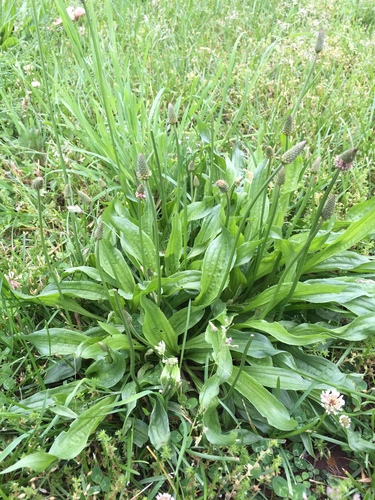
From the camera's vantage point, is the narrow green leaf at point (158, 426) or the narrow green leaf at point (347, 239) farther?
the narrow green leaf at point (347, 239)

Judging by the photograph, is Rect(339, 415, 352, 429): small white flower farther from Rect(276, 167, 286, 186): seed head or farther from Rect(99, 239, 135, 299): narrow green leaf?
Rect(99, 239, 135, 299): narrow green leaf

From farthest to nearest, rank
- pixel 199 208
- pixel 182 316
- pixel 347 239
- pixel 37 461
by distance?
pixel 199 208
pixel 347 239
pixel 182 316
pixel 37 461

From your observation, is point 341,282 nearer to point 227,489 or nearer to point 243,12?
point 227,489

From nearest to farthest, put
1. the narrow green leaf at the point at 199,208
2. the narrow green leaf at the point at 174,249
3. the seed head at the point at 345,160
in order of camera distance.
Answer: the seed head at the point at 345,160 < the narrow green leaf at the point at 174,249 < the narrow green leaf at the point at 199,208

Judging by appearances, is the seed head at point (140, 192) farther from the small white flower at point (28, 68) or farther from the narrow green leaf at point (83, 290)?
the small white flower at point (28, 68)

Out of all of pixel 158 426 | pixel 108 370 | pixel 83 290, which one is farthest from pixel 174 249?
pixel 158 426

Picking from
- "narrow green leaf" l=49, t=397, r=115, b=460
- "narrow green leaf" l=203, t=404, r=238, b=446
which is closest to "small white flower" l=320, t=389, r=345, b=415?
"narrow green leaf" l=203, t=404, r=238, b=446

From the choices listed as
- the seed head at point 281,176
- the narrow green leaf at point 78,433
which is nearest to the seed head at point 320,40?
the seed head at point 281,176

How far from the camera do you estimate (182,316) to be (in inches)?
70.7

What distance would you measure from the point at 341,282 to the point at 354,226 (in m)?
0.24

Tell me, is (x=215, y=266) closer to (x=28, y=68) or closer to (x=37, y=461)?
(x=37, y=461)

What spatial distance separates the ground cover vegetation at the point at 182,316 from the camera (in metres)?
1.48

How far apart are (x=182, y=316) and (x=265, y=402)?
45 centimetres

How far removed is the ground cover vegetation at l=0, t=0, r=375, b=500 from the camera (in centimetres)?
148
